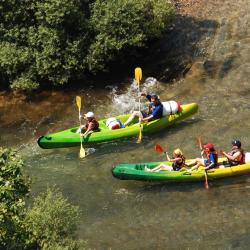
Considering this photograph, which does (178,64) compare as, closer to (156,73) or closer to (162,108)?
(156,73)

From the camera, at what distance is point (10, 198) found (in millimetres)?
9586

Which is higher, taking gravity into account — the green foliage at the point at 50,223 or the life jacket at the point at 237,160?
the green foliage at the point at 50,223

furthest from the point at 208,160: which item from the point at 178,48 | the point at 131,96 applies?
the point at 178,48

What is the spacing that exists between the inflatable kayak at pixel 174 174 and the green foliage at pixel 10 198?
4.88m

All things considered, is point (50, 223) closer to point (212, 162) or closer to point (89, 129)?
point (212, 162)

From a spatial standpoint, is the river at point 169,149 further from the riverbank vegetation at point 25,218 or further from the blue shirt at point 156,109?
the riverbank vegetation at point 25,218

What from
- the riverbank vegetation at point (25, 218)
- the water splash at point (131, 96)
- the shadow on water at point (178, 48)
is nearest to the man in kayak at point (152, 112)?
the water splash at point (131, 96)

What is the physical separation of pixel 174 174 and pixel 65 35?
689 cm

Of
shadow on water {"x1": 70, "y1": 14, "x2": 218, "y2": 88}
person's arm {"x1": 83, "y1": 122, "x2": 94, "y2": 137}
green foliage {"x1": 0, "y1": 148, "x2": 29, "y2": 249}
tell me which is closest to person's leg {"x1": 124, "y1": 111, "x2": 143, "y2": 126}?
person's arm {"x1": 83, "y1": 122, "x2": 94, "y2": 137}

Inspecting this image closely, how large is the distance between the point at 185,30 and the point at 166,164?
8.56 metres

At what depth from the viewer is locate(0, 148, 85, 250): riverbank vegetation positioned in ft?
31.4

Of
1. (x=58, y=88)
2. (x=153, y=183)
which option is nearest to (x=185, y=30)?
(x=58, y=88)

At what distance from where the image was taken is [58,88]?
19.4 meters

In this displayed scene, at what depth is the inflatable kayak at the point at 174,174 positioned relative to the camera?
47.5ft
